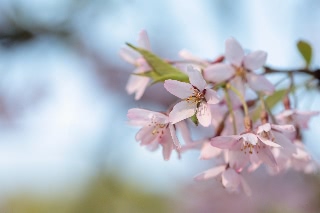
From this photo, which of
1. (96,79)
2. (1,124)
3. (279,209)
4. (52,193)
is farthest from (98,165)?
(52,193)

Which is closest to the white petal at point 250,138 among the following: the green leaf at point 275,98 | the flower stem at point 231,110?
the flower stem at point 231,110

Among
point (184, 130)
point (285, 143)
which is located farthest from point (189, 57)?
point (285, 143)

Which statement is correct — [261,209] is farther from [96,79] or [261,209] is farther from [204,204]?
[96,79]

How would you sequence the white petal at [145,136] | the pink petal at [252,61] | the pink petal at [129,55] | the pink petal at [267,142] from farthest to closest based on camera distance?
the pink petal at [129,55]
the pink petal at [252,61]
the white petal at [145,136]
the pink petal at [267,142]

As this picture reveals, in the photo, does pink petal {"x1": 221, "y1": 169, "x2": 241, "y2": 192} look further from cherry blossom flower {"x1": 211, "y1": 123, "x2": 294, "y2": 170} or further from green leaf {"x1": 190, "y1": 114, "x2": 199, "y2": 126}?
A: green leaf {"x1": 190, "y1": 114, "x2": 199, "y2": 126}

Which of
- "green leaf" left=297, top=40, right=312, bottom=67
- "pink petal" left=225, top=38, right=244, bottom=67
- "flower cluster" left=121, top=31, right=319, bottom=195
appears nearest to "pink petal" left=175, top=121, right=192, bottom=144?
"flower cluster" left=121, top=31, right=319, bottom=195

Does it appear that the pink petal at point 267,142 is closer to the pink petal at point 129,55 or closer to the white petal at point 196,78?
the white petal at point 196,78
